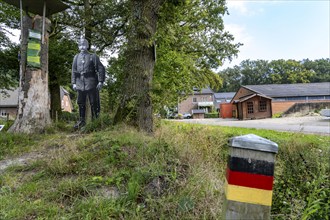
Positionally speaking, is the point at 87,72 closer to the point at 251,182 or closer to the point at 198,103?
the point at 251,182

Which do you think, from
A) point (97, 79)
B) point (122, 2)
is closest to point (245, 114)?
point (122, 2)

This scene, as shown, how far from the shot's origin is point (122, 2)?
30.4 ft

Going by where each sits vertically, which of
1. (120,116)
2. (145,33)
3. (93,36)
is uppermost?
(93,36)

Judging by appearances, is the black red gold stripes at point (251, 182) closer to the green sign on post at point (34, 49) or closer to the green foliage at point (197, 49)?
the green sign on post at point (34, 49)

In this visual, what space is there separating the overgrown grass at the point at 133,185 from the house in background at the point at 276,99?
28.8 meters

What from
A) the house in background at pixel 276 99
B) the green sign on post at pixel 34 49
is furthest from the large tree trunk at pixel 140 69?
the house in background at pixel 276 99

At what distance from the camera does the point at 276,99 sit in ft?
114

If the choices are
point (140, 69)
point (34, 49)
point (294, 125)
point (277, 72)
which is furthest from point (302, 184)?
point (277, 72)

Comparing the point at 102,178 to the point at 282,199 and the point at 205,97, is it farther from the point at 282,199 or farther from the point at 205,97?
the point at 205,97

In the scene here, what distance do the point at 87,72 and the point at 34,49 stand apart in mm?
1357

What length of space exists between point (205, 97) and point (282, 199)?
50.5 m

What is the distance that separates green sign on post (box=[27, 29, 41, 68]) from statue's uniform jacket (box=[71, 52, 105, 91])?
35.4 inches

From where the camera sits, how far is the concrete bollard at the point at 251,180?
130cm

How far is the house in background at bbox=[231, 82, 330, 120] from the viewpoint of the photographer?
31.4 metres
